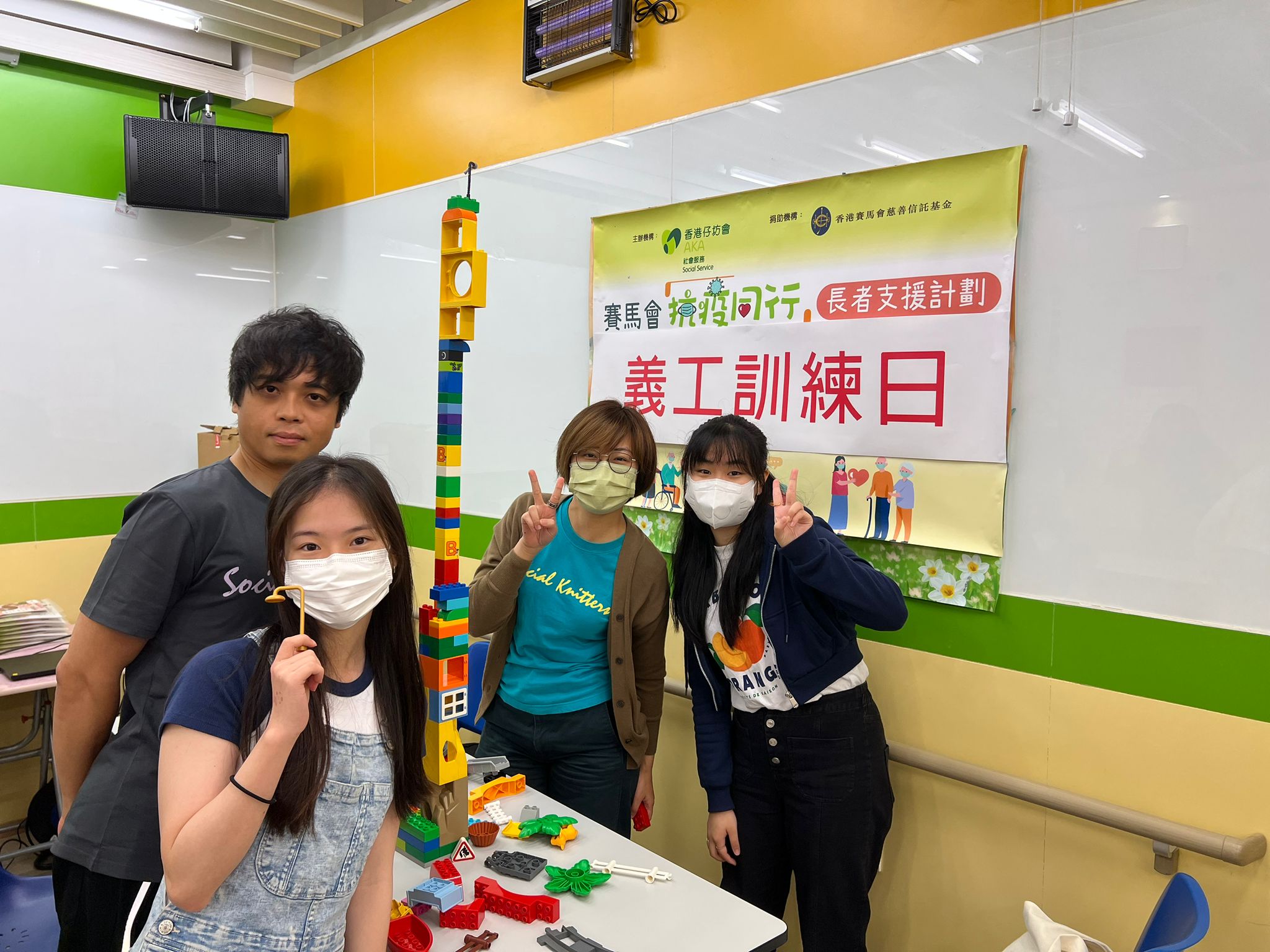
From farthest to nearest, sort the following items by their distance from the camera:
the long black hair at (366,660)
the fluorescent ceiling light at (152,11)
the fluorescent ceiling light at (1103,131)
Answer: the fluorescent ceiling light at (152,11)
the fluorescent ceiling light at (1103,131)
the long black hair at (366,660)

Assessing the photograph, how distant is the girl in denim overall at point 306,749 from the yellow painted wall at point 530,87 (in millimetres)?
1918

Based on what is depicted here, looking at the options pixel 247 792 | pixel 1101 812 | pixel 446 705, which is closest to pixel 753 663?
pixel 446 705

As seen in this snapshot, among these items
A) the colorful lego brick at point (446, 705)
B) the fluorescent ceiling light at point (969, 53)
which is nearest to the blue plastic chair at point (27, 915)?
the colorful lego brick at point (446, 705)

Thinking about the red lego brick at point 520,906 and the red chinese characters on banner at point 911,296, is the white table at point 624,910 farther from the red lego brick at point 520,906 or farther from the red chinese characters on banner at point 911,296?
the red chinese characters on banner at point 911,296

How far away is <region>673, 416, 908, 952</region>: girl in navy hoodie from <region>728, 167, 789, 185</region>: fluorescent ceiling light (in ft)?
3.14

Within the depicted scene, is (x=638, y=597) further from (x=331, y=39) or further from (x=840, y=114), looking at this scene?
(x=331, y=39)

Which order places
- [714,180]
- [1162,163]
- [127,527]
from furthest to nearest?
[714,180] < [1162,163] < [127,527]

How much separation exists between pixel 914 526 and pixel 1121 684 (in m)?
0.61

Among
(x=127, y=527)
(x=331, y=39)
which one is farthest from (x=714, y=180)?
(x=331, y=39)

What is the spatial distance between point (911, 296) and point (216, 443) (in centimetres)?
364

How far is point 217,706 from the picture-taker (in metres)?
1.16

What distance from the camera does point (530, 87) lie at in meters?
3.42

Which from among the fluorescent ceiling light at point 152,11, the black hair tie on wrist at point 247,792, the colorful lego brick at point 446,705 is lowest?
the colorful lego brick at point 446,705

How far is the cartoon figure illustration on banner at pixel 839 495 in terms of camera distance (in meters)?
2.47
